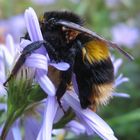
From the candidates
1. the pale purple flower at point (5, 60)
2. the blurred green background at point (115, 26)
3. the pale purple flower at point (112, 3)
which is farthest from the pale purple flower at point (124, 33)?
the pale purple flower at point (5, 60)

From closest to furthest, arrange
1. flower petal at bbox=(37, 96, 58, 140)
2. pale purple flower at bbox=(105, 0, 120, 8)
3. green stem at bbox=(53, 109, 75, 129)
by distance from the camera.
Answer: flower petal at bbox=(37, 96, 58, 140) → green stem at bbox=(53, 109, 75, 129) → pale purple flower at bbox=(105, 0, 120, 8)

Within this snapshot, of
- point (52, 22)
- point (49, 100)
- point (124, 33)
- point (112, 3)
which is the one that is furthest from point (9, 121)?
point (124, 33)

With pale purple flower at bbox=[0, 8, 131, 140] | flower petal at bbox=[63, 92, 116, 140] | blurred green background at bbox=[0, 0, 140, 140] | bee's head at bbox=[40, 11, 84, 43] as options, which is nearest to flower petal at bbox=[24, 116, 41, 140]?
pale purple flower at bbox=[0, 8, 131, 140]

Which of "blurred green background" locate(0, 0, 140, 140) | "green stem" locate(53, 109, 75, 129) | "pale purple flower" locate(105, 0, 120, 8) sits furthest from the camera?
"pale purple flower" locate(105, 0, 120, 8)

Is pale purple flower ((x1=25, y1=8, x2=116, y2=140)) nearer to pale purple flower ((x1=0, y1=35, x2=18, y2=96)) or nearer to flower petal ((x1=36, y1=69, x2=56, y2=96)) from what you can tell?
flower petal ((x1=36, y1=69, x2=56, y2=96))

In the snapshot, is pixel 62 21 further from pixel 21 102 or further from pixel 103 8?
pixel 103 8

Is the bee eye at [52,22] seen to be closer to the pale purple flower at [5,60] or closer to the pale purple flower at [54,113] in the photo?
the pale purple flower at [54,113]

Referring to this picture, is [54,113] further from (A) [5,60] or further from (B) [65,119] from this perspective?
(A) [5,60]

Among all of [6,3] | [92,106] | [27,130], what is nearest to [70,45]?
[92,106]
